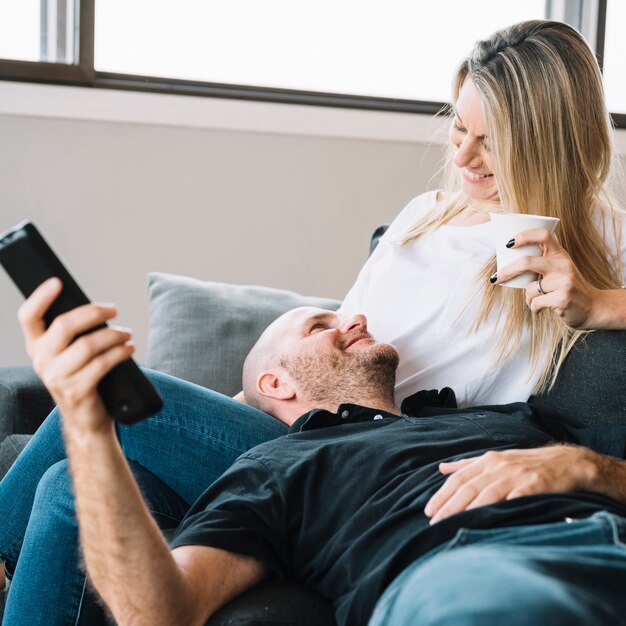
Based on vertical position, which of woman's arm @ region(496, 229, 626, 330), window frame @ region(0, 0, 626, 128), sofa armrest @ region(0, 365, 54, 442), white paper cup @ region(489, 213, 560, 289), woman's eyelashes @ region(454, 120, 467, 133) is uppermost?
window frame @ region(0, 0, 626, 128)

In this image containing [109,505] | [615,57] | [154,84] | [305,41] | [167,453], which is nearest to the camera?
[109,505]

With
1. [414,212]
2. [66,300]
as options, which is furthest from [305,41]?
[66,300]

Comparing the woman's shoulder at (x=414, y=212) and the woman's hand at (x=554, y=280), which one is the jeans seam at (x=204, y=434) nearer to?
the woman's hand at (x=554, y=280)

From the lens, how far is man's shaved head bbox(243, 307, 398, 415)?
5.62 feet

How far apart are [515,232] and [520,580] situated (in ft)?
2.40

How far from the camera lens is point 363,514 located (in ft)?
4.28

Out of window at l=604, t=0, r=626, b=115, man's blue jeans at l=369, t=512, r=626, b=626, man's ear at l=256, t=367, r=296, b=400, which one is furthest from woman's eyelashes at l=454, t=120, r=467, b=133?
window at l=604, t=0, r=626, b=115

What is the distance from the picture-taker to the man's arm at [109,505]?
938 millimetres

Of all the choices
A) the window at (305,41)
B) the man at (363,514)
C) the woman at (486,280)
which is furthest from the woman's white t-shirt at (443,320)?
the window at (305,41)

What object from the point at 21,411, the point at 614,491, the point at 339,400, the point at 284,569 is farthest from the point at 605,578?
the point at 21,411

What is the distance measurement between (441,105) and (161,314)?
4.96 feet

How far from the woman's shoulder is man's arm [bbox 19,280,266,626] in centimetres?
113

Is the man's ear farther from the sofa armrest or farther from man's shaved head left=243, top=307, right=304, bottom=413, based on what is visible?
the sofa armrest

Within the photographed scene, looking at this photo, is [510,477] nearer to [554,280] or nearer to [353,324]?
[554,280]
